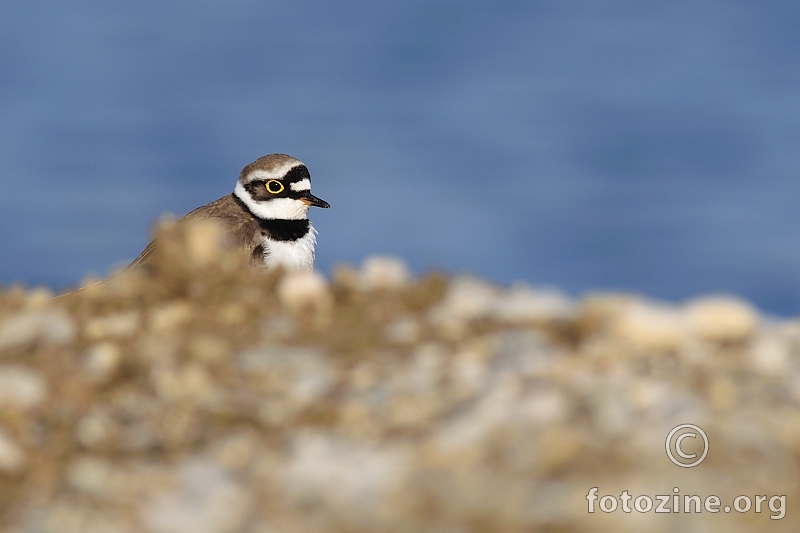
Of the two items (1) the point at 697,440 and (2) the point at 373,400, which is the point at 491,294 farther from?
(1) the point at 697,440

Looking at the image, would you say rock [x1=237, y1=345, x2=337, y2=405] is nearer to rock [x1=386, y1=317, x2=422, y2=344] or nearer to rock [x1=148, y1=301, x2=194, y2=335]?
rock [x1=386, y1=317, x2=422, y2=344]

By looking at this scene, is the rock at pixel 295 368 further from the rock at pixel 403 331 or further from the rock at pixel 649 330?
A: the rock at pixel 649 330

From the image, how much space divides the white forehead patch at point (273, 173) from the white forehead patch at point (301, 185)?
0.43ft

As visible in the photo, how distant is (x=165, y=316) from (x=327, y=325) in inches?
31.8

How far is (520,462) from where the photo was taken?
4125 millimetres

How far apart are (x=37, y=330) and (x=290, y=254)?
4310mm

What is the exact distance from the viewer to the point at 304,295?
5.93 m

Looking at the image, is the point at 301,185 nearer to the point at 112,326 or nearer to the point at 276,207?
the point at 276,207

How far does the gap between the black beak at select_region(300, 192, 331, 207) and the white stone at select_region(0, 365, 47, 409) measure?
Answer: 5540mm

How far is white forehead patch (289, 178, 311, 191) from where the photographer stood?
10648 mm

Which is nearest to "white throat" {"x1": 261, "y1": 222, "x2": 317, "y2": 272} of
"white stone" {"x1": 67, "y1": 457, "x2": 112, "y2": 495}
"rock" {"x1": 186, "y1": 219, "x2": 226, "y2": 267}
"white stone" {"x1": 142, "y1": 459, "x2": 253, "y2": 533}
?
"rock" {"x1": 186, "y1": 219, "x2": 226, "y2": 267}

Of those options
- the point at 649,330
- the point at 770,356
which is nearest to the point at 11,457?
the point at 649,330

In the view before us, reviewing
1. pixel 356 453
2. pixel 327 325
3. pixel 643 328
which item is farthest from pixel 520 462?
pixel 327 325

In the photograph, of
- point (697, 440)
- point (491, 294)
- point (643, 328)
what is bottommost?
point (697, 440)
